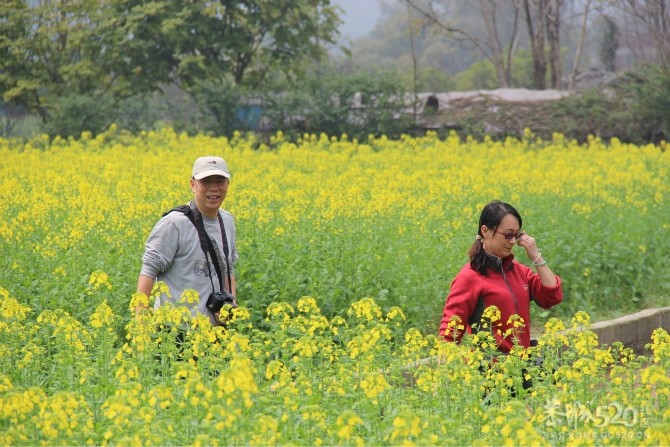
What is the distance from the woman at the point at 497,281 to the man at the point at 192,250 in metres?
1.30

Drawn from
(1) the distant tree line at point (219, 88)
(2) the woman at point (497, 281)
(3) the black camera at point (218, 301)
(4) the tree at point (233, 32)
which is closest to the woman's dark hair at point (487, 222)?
(2) the woman at point (497, 281)

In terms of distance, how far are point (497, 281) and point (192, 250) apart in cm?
166

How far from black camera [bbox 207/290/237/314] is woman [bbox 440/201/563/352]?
115 cm

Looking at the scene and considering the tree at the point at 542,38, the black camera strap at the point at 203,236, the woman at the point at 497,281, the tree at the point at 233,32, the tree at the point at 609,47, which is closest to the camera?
the woman at the point at 497,281

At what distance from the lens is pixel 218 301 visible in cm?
455

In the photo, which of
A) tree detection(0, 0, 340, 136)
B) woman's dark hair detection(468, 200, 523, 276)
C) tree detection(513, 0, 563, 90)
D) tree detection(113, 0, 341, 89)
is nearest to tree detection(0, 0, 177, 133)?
tree detection(0, 0, 340, 136)

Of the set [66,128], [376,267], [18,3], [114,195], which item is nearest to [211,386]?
[376,267]

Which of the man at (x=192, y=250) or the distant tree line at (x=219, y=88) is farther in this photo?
the distant tree line at (x=219, y=88)

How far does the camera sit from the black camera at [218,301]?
4551 millimetres

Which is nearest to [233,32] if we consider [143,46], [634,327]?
[143,46]

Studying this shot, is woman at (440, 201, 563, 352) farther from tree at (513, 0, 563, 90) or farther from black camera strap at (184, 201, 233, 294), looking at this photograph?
tree at (513, 0, 563, 90)

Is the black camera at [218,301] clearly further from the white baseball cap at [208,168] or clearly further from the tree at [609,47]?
the tree at [609,47]

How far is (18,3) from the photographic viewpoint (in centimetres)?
1454

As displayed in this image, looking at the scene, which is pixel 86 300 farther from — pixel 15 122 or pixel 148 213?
pixel 15 122
